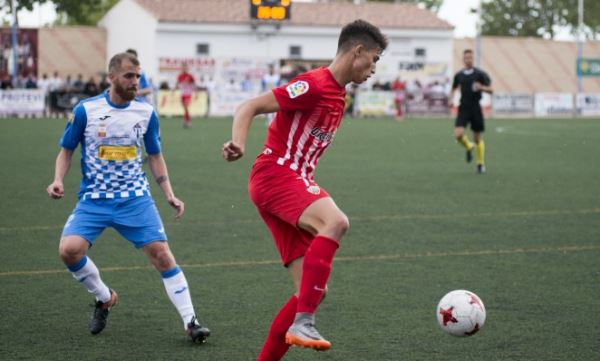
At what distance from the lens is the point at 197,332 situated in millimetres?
6379

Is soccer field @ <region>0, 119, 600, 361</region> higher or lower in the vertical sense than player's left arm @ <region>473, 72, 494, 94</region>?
lower

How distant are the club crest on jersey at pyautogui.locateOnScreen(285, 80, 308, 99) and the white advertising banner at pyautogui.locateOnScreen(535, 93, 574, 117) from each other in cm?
4305

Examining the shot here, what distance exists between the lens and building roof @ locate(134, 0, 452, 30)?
56906mm

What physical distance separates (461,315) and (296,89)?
5.67 feet

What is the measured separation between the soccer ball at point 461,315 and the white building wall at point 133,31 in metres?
49.3

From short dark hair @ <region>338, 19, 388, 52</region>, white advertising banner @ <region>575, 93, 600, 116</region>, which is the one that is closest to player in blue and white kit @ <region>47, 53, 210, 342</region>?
short dark hair @ <region>338, 19, 388, 52</region>

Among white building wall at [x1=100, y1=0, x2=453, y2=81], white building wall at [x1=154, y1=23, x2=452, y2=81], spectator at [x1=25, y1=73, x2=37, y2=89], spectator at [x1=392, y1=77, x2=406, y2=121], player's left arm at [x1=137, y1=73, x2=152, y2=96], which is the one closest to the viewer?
player's left arm at [x1=137, y1=73, x2=152, y2=96]

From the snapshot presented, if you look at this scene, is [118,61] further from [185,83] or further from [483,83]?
[185,83]

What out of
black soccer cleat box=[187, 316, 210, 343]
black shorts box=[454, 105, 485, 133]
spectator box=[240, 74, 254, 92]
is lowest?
spectator box=[240, 74, 254, 92]

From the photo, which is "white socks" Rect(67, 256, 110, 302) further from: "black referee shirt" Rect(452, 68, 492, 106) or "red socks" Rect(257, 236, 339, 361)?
"black referee shirt" Rect(452, 68, 492, 106)

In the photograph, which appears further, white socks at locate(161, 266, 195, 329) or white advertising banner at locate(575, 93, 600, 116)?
A: white advertising banner at locate(575, 93, 600, 116)

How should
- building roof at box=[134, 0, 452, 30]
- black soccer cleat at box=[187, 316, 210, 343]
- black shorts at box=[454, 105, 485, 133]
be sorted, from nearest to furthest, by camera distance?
black soccer cleat at box=[187, 316, 210, 343] → black shorts at box=[454, 105, 485, 133] → building roof at box=[134, 0, 452, 30]

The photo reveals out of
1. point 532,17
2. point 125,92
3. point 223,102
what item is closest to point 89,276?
point 125,92

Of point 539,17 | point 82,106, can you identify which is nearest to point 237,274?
point 82,106
